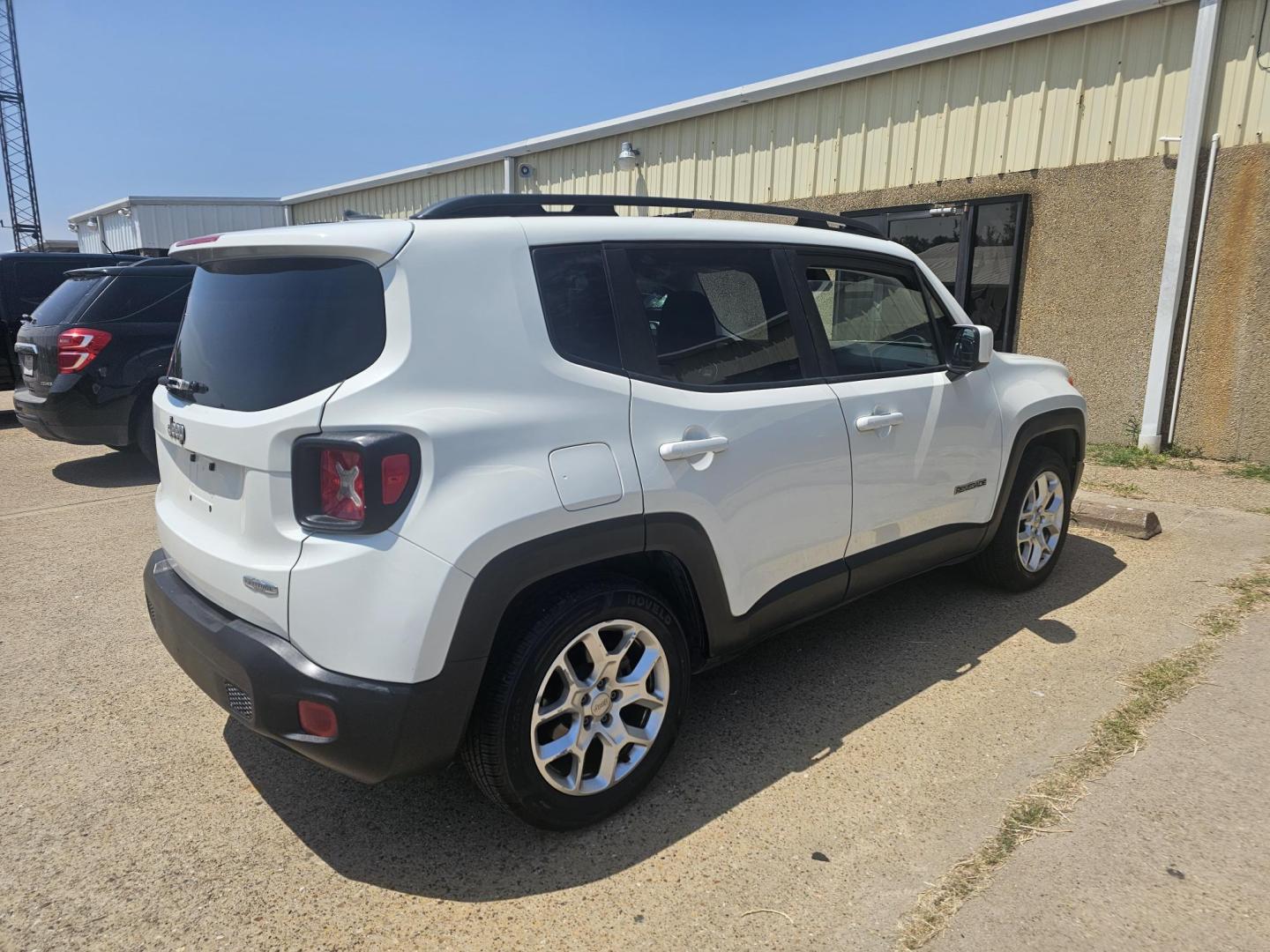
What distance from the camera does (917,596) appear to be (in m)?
4.52

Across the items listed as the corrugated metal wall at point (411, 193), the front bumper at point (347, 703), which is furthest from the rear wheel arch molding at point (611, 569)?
the corrugated metal wall at point (411, 193)

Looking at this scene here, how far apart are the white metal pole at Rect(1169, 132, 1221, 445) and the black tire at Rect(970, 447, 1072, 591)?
12.2 ft

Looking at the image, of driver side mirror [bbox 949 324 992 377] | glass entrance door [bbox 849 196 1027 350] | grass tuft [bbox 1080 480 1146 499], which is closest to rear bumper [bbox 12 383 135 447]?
driver side mirror [bbox 949 324 992 377]

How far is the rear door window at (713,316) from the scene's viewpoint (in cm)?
276

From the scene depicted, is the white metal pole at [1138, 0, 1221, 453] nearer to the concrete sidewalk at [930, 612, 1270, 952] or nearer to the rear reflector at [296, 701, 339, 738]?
the concrete sidewalk at [930, 612, 1270, 952]

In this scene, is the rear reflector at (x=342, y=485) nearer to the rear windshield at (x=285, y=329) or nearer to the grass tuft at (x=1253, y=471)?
the rear windshield at (x=285, y=329)

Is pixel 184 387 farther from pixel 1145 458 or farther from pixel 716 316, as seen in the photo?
pixel 1145 458

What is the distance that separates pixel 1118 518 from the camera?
5.58 meters

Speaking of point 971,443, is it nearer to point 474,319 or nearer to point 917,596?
point 917,596

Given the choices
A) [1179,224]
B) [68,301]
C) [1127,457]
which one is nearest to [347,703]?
[68,301]

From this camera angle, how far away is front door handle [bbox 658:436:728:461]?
261cm

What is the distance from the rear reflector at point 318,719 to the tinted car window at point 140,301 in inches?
248

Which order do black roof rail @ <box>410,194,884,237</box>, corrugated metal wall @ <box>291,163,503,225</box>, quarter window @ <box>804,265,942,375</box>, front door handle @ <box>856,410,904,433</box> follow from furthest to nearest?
corrugated metal wall @ <box>291,163,503,225</box>, quarter window @ <box>804,265,942,375</box>, front door handle @ <box>856,410,904,433</box>, black roof rail @ <box>410,194,884,237</box>

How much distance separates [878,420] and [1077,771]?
1392 mm
